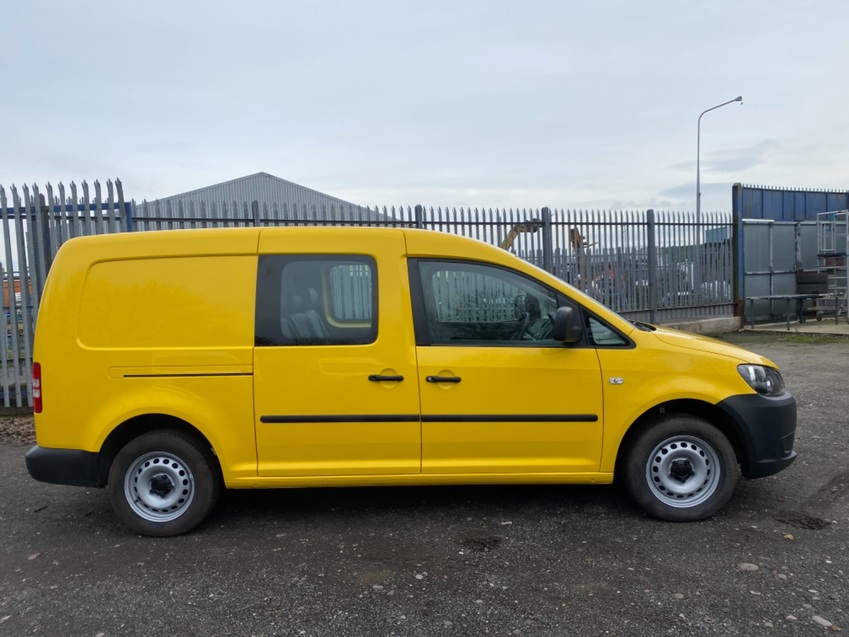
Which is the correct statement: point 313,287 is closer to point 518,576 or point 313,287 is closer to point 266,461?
point 266,461

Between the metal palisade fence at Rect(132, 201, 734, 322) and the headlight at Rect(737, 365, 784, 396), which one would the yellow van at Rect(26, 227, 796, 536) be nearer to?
the headlight at Rect(737, 365, 784, 396)

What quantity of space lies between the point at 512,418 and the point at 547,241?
23.1ft

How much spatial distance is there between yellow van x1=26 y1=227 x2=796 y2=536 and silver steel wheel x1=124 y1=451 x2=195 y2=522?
0.01 metres

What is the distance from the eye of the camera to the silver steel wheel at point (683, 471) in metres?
3.85

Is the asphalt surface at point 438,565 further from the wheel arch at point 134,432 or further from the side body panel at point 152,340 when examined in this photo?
the side body panel at point 152,340

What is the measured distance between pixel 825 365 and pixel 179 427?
29.4 feet

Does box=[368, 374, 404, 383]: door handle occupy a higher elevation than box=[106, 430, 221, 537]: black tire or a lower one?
higher

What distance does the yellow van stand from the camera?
3.77 metres

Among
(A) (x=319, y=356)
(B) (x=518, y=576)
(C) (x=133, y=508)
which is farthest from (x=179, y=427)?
(B) (x=518, y=576)

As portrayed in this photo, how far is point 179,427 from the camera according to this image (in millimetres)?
3926

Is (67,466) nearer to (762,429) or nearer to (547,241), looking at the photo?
(762,429)

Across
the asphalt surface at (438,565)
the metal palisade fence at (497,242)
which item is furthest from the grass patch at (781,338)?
the asphalt surface at (438,565)

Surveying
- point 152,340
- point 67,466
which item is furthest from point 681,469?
point 67,466

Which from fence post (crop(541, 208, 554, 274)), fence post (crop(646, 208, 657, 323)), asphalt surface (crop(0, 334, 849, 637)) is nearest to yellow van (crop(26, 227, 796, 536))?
asphalt surface (crop(0, 334, 849, 637))
